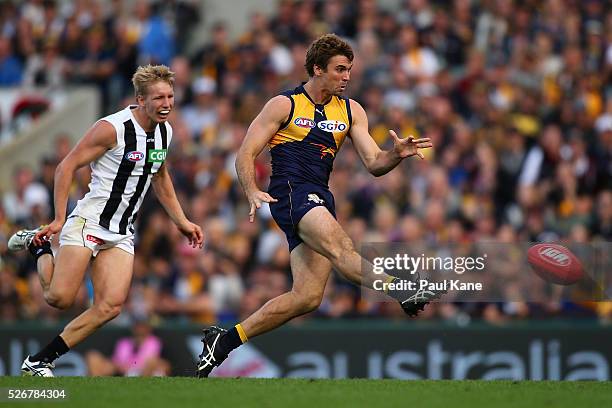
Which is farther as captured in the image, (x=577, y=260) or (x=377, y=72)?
(x=377, y=72)

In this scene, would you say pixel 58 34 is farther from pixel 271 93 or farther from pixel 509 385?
pixel 509 385

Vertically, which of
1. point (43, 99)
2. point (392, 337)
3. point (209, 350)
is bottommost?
point (392, 337)

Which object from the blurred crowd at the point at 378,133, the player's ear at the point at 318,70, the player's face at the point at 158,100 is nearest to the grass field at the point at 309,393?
the player's face at the point at 158,100

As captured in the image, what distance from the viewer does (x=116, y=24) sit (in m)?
21.2

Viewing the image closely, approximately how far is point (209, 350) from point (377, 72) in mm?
8864

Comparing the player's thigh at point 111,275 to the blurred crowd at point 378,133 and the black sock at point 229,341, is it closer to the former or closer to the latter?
the black sock at point 229,341

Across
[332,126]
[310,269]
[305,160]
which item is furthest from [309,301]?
[332,126]

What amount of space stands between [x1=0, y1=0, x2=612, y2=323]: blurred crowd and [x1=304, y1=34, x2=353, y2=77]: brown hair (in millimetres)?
5687

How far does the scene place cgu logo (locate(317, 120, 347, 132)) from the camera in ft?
34.2

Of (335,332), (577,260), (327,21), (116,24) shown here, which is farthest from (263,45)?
(577,260)

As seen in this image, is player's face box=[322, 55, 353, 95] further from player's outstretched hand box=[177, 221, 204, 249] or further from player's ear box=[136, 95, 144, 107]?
player's outstretched hand box=[177, 221, 204, 249]

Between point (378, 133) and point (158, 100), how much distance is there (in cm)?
759

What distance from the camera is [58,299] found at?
34.1ft

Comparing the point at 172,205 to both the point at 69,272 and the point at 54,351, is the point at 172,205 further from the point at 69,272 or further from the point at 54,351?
the point at 54,351
